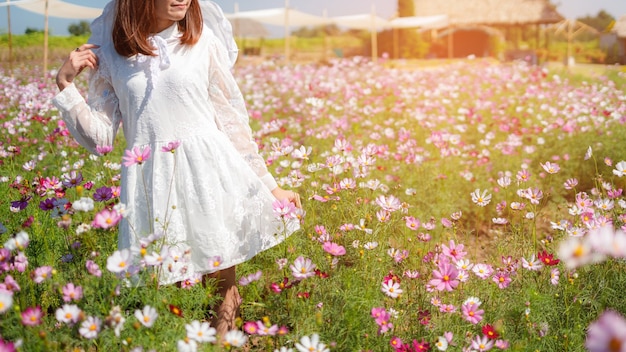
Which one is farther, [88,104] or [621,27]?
[621,27]

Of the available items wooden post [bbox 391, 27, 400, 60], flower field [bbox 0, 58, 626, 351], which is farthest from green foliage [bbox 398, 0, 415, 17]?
flower field [bbox 0, 58, 626, 351]

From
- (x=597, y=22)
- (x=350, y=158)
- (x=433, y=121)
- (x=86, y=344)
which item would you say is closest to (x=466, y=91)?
(x=433, y=121)

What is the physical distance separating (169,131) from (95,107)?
0.94 feet

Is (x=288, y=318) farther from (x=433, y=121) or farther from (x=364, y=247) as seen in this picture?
(x=433, y=121)

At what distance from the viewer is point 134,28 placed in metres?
1.82

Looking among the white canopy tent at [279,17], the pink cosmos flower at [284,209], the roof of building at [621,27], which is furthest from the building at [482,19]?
the pink cosmos flower at [284,209]

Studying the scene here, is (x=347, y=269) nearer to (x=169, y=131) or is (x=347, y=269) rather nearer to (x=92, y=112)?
(x=169, y=131)

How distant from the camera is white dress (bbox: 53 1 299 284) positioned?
5.92ft

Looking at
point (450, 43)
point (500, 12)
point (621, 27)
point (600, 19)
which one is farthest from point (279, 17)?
point (600, 19)

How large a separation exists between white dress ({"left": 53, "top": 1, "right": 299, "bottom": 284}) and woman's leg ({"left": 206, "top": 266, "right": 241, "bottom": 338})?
0.12 m

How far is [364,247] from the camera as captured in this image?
7.29 feet

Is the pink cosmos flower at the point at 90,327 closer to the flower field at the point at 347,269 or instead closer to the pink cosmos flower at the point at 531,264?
the flower field at the point at 347,269

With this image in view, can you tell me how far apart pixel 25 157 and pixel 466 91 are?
4888 millimetres

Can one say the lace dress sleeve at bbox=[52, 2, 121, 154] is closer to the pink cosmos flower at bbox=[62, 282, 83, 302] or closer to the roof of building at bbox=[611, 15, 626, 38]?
the pink cosmos flower at bbox=[62, 282, 83, 302]
